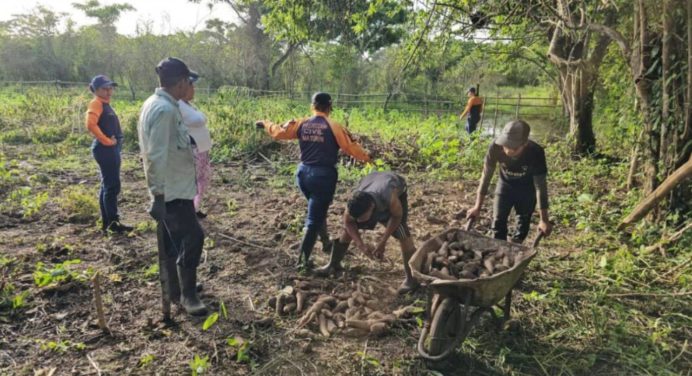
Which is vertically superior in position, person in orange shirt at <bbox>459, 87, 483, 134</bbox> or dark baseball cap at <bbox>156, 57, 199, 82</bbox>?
dark baseball cap at <bbox>156, 57, 199, 82</bbox>

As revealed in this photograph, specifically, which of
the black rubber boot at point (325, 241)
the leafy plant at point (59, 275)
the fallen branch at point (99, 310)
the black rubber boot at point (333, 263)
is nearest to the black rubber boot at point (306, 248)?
the black rubber boot at point (333, 263)

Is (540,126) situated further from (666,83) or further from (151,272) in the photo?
(151,272)

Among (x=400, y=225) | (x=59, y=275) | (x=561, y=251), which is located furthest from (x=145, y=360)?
(x=561, y=251)

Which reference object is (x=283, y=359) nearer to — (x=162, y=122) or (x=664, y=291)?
(x=162, y=122)

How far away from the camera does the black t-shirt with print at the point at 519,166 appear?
12.2 feet

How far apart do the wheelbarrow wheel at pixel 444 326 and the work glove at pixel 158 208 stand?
2105 mm

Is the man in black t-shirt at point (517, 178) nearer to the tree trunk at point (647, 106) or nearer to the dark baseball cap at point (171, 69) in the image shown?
the tree trunk at point (647, 106)

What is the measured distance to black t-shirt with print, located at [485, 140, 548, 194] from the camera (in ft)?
12.2

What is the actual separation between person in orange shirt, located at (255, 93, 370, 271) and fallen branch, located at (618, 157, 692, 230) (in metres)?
3.18

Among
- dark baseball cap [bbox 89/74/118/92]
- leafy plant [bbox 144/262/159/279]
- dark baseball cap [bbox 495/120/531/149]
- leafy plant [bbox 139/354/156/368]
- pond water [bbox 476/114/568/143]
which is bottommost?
leafy plant [bbox 139/354/156/368]

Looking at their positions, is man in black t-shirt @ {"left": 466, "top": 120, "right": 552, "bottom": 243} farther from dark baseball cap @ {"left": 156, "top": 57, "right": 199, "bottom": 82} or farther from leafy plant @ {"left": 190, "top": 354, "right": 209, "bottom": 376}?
dark baseball cap @ {"left": 156, "top": 57, "right": 199, "bottom": 82}

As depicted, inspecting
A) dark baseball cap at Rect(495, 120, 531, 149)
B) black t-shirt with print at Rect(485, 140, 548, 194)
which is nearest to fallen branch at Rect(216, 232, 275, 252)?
black t-shirt with print at Rect(485, 140, 548, 194)

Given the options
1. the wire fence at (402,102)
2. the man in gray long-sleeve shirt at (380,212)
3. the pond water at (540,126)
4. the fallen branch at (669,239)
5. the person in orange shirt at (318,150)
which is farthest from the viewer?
the wire fence at (402,102)

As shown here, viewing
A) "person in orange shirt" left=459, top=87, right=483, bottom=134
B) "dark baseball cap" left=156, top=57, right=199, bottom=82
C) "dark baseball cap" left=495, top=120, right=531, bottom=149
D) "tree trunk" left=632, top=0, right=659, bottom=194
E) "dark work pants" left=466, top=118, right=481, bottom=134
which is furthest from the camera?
"dark work pants" left=466, top=118, right=481, bottom=134
